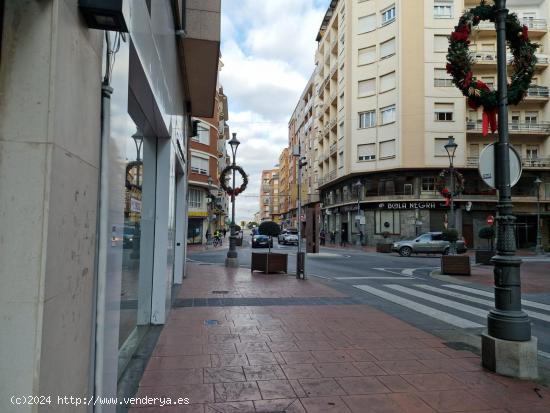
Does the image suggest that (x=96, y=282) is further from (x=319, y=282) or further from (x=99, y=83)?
(x=319, y=282)

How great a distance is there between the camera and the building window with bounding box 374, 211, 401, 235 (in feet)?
138

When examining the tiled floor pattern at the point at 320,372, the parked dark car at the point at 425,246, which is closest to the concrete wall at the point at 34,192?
the tiled floor pattern at the point at 320,372

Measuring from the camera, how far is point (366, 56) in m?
44.8

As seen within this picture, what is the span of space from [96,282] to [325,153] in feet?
185

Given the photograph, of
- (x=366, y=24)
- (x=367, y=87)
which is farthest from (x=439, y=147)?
(x=366, y=24)

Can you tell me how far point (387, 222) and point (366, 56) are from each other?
57.7 ft

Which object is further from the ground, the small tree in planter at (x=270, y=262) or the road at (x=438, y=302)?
the small tree in planter at (x=270, y=262)

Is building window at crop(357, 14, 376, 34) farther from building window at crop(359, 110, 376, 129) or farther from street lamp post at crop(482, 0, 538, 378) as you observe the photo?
street lamp post at crop(482, 0, 538, 378)

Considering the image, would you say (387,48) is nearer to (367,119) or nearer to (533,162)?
(367,119)

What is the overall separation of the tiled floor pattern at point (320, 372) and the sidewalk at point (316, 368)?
0.01 metres

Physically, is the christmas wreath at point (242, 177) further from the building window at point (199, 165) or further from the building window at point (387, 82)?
the building window at point (387, 82)

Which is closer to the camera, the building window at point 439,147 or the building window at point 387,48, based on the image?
the building window at point 439,147

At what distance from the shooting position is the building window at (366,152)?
4372cm


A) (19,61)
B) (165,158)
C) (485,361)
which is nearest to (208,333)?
(165,158)
